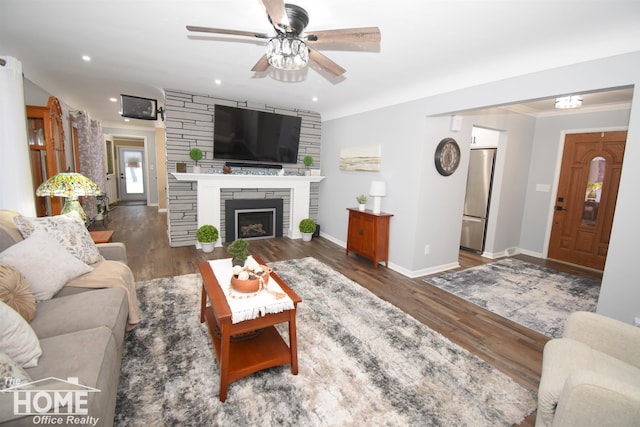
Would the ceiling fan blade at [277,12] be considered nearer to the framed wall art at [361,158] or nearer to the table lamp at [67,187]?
the table lamp at [67,187]

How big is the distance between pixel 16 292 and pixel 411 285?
3.47m

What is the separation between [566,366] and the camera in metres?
1.44

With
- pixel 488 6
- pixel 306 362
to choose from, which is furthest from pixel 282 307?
pixel 488 6

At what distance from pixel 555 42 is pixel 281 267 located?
11.8ft

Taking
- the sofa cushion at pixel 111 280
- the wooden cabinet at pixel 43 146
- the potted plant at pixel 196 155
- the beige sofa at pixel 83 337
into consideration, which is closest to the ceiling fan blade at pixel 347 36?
the beige sofa at pixel 83 337

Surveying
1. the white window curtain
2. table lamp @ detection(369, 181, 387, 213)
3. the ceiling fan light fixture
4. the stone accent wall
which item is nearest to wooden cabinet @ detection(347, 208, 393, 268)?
table lamp @ detection(369, 181, 387, 213)

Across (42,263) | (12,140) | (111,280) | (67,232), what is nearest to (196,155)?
(12,140)

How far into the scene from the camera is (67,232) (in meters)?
2.21

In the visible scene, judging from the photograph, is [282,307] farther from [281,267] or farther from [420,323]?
[281,267]

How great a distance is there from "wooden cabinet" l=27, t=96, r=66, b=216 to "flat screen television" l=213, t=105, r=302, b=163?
2.00 metres

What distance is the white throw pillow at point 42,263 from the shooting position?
5.71 feet

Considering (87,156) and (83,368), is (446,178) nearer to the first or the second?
(83,368)

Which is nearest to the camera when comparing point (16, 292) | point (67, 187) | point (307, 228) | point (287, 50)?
point (16, 292)

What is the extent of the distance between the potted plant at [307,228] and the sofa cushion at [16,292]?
399cm
